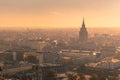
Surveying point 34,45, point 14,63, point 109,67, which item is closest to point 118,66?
point 109,67

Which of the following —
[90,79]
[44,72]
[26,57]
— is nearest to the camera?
[90,79]

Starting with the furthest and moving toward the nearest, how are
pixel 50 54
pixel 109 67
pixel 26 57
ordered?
pixel 50 54 < pixel 26 57 < pixel 109 67

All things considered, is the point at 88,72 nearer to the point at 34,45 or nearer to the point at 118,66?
the point at 118,66

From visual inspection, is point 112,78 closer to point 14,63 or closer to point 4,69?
point 4,69

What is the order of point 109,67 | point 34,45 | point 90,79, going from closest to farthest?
point 90,79, point 109,67, point 34,45

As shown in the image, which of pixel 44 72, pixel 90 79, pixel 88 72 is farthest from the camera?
pixel 88 72

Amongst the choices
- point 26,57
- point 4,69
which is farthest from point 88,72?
point 26,57

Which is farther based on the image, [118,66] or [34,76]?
[118,66]

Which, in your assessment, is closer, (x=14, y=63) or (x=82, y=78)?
(x=82, y=78)
